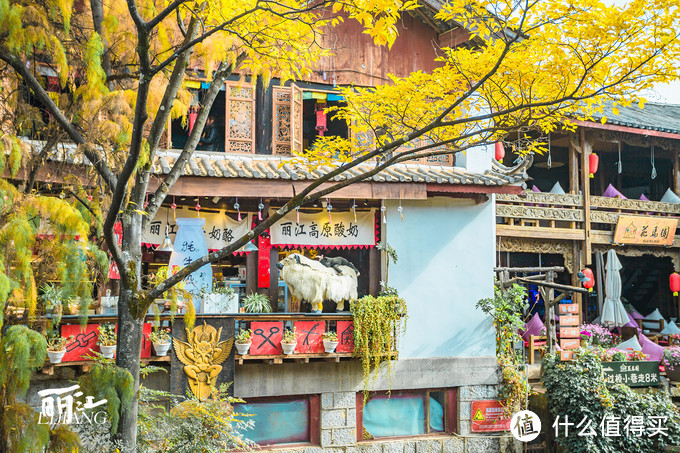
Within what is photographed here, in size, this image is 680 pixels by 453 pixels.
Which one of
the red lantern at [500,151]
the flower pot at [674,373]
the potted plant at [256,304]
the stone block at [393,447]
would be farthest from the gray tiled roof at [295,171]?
the flower pot at [674,373]

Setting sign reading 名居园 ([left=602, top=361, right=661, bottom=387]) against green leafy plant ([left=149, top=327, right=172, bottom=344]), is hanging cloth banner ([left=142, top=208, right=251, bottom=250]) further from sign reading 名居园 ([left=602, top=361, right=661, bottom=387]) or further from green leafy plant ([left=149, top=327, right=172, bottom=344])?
sign reading 名居园 ([left=602, top=361, right=661, bottom=387])

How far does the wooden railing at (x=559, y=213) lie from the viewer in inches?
608

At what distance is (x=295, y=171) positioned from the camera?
11195 mm

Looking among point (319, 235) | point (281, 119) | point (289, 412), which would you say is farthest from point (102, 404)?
point (281, 119)

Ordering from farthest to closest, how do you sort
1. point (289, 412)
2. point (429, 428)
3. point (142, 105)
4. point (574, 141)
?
point (574, 141) < point (429, 428) < point (289, 412) < point (142, 105)

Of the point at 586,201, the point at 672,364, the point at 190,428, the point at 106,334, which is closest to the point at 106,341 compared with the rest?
the point at 106,334

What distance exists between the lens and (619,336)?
16.9m

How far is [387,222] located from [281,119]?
2796 mm

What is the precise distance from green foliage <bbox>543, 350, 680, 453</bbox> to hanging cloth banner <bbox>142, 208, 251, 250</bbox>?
21.6 feet

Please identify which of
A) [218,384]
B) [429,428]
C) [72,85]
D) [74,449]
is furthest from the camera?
[429,428]

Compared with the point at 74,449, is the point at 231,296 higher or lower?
higher

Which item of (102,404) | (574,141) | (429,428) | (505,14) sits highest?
(574,141)

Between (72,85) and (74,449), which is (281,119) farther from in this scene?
(74,449)

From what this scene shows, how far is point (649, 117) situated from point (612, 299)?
6.09 meters
